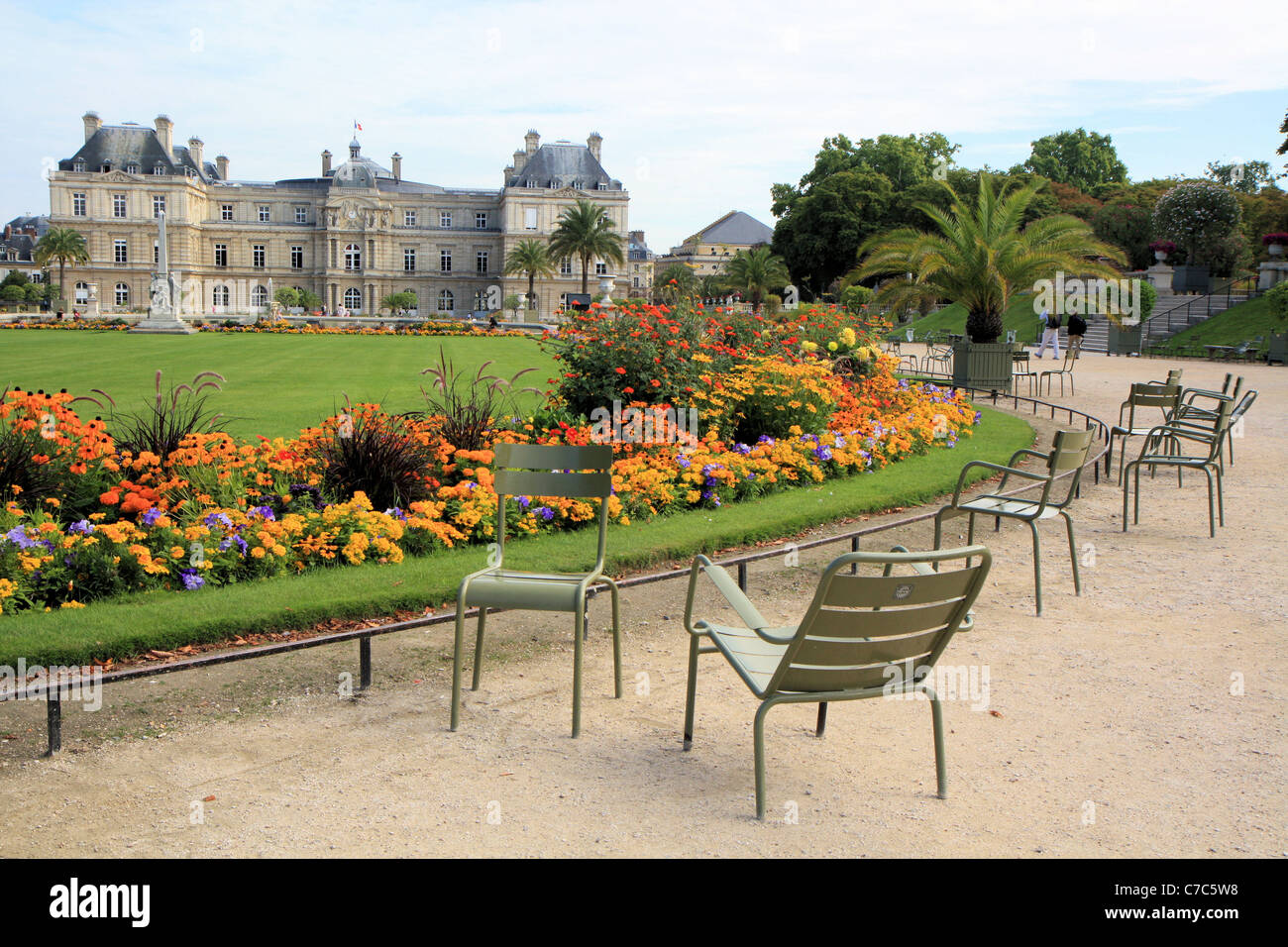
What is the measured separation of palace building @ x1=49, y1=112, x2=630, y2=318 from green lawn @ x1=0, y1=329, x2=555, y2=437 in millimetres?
61331

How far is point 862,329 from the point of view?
1403 centimetres

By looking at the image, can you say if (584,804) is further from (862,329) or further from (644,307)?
(862,329)

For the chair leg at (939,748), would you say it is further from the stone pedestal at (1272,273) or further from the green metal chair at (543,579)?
the stone pedestal at (1272,273)

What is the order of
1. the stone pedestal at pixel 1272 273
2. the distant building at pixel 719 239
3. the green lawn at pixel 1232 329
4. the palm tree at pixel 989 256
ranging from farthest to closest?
the distant building at pixel 719 239 < the stone pedestal at pixel 1272 273 < the green lawn at pixel 1232 329 < the palm tree at pixel 989 256

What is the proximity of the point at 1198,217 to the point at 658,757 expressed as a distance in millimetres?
42307

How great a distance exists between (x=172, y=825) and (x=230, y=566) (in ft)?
8.37

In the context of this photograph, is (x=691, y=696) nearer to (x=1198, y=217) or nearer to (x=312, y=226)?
(x=1198, y=217)

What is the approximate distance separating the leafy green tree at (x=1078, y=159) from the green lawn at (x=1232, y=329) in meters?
47.1

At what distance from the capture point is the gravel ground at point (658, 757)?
130 inches

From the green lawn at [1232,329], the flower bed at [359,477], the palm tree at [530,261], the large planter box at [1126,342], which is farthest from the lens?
the palm tree at [530,261]

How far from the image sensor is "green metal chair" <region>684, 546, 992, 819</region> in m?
3.23

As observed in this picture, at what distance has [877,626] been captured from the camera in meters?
3.29

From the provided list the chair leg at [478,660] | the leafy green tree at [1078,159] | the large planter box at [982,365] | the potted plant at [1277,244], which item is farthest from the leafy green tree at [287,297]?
the chair leg at [478,660]
